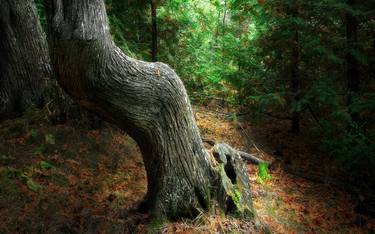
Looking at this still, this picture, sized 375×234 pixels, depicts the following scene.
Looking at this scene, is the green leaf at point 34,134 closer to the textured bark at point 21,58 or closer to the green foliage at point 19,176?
the textured bark at point 21,58

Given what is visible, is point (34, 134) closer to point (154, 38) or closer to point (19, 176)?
point (19, 176)

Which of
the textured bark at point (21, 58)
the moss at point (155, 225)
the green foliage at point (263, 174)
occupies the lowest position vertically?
the green foliage at point (263, 174)

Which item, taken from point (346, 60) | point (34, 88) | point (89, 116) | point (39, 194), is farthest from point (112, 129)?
point (346, 60)

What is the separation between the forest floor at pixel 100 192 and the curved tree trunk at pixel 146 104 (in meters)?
0.40

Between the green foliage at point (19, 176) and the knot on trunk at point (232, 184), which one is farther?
the green foliage at point (19, 176)

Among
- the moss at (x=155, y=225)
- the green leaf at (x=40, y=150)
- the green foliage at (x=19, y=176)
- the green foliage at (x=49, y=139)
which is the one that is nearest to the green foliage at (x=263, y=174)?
the moss at (x=155, y=225)

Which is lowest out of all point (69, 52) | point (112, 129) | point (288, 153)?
point (288, 153)

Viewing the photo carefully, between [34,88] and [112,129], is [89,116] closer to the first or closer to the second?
[112,129]

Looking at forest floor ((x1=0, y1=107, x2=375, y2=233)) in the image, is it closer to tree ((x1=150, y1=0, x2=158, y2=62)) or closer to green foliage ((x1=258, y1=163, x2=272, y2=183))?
green foliage ((x1=258, y1=163, x2=272, y2=183))

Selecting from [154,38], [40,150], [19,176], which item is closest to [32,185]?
[19,176]

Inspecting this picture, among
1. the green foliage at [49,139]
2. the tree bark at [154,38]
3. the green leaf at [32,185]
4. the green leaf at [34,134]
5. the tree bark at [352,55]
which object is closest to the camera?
the green leaf at [32,185]

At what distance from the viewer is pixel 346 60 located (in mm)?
9414

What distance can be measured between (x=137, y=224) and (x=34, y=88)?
4.18 meters

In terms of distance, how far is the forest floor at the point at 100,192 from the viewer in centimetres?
513
